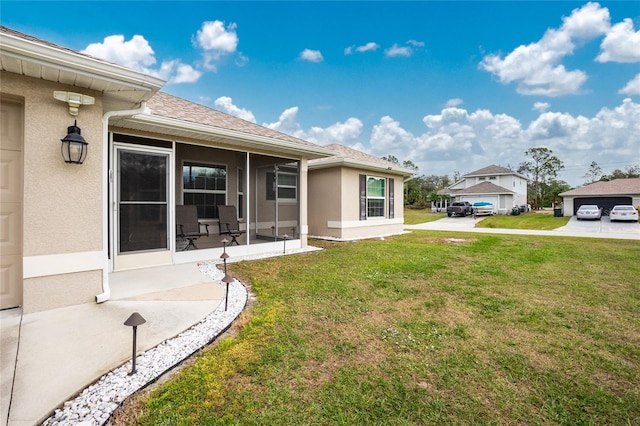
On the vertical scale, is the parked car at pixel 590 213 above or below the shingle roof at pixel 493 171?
below

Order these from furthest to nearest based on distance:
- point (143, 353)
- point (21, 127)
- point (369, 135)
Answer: point (369, 135) < point (21, 127) < point (143, 353)

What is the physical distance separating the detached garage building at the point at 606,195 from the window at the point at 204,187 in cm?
3224

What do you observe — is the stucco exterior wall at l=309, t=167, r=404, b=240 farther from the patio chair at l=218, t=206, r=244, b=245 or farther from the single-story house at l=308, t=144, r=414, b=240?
the patio chair at l=218, t=206, r=244, b=245

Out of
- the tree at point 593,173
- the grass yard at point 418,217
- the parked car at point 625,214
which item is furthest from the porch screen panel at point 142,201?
the tree at point 593,173

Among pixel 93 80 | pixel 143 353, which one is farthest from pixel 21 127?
pixel 143 353

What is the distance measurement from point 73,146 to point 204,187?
5.27 meters

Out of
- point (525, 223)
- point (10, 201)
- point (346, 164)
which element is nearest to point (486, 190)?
point (525, 223)

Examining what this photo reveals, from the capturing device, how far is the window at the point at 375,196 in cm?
1200

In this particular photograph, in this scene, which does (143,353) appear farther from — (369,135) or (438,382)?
(369,135)

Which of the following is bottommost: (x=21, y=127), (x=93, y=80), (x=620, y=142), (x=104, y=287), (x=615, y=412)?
(x=615, y=412)

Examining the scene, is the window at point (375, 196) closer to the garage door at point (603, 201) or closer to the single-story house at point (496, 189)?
the single-story house at point (496, 189)

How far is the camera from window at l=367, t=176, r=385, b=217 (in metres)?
12.0

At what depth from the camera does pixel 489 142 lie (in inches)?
1115

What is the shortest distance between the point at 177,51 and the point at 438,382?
47.2 ft
